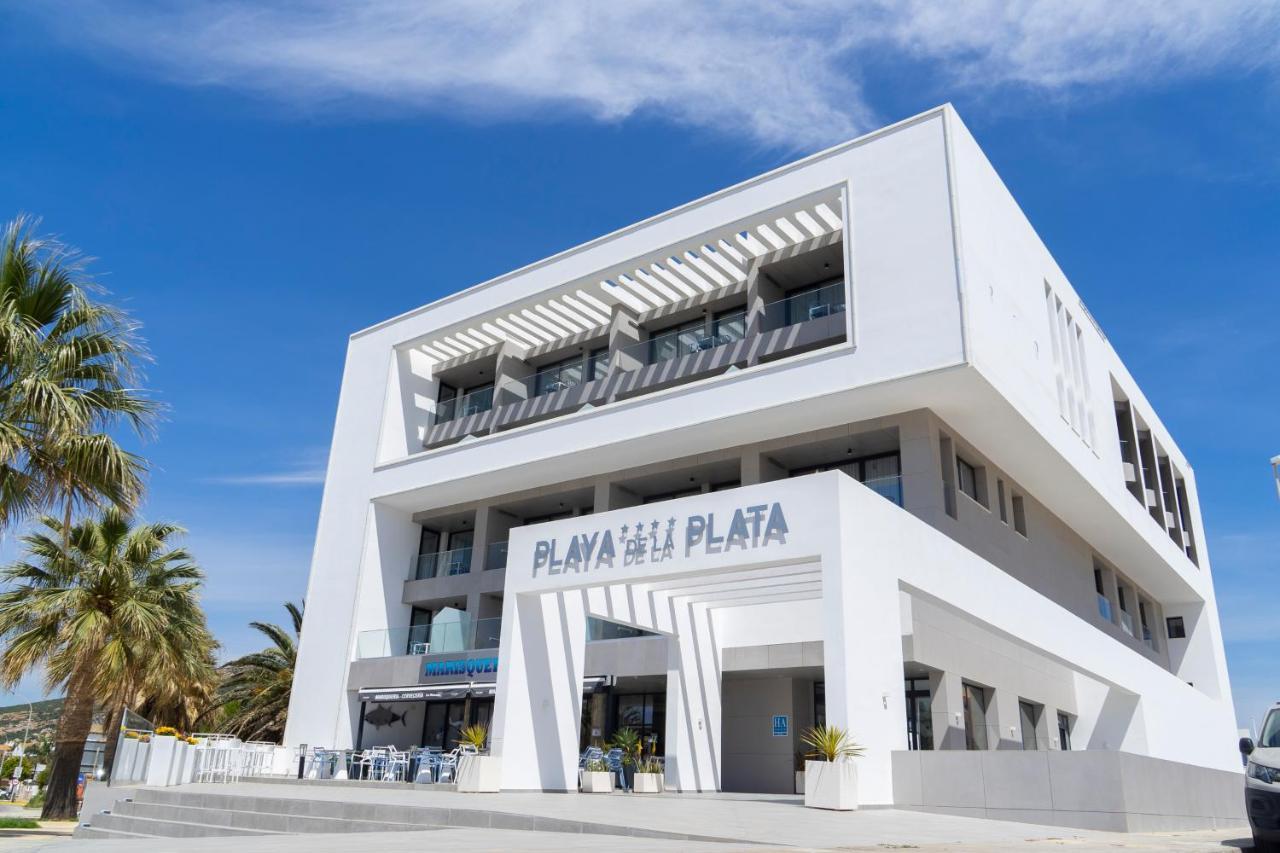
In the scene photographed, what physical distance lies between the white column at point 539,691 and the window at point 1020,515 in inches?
546

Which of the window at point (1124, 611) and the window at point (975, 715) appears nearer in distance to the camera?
the window at point (975, 715)

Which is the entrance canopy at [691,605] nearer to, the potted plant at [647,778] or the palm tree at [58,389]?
the potted plant at [647,778]

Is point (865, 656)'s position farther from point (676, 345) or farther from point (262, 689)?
point (262, 689)

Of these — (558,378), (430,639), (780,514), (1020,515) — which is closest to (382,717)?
(430,639)

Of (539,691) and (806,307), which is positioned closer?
(539,691)

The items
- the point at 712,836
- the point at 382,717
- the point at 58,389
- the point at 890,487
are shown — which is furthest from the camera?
the point at 382,717

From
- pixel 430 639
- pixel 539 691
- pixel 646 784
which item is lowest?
pixel 646 784

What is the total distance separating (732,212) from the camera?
914 inches

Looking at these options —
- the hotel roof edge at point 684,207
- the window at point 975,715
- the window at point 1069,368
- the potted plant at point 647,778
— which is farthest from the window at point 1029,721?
the hotel roof edge at point 684,207

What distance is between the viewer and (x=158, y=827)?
44.4 ft

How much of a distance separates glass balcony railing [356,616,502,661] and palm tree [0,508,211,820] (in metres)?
5.23

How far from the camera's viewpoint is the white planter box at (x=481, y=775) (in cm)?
1488

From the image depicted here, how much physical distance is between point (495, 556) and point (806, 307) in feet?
38.4

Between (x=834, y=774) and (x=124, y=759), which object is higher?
(x=834, y=774)
